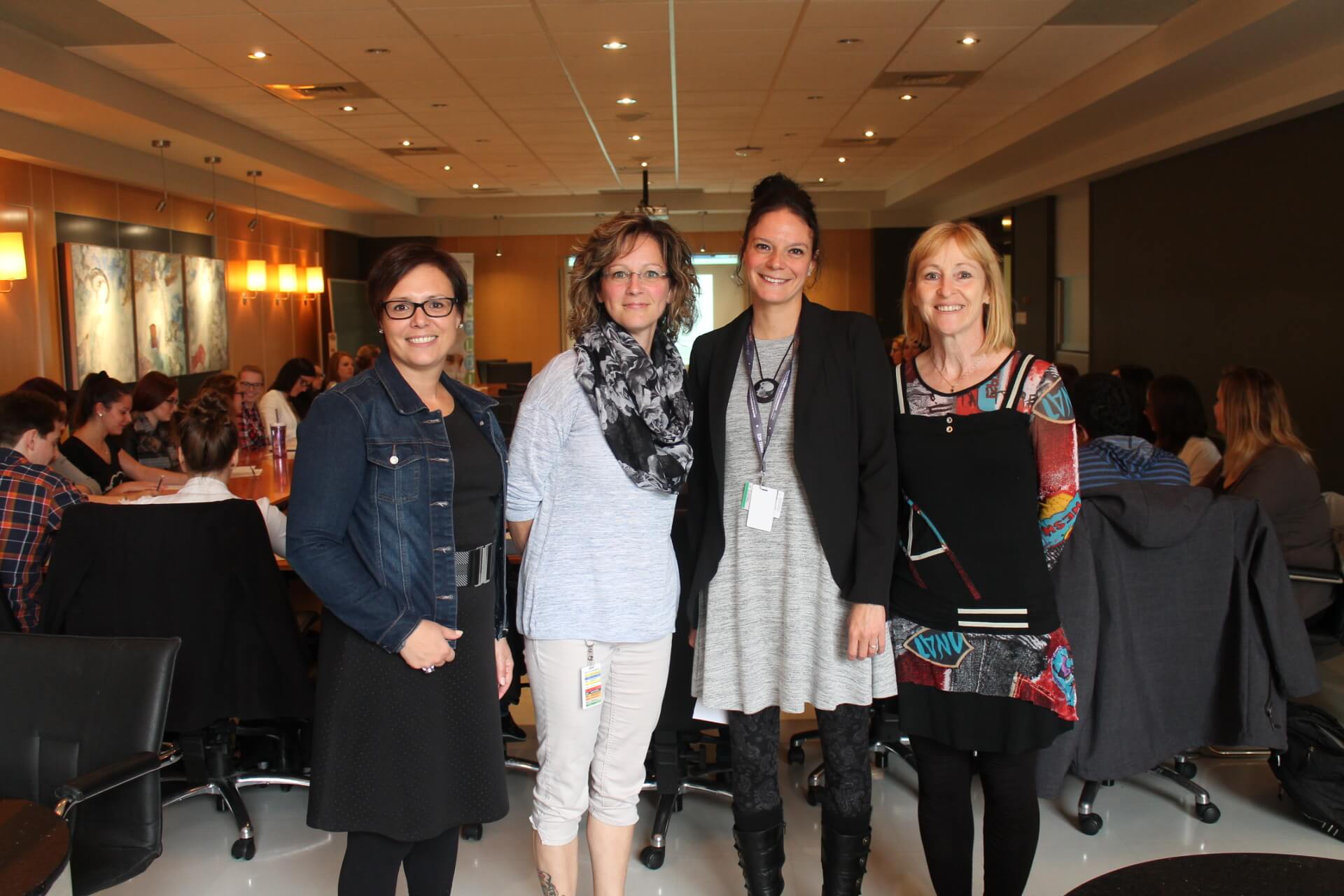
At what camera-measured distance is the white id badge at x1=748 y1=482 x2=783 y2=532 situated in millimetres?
2086

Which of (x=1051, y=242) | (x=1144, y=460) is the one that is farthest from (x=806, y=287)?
(x=1051, y=242)

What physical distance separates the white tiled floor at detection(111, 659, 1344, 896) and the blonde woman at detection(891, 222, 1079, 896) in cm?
75

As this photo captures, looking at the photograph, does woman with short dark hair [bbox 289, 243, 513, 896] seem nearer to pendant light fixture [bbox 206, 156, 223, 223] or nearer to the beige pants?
the beige pants

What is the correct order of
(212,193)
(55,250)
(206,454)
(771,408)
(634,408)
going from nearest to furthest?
(634,408)
(771,408)
(206,454)
(55,250)
(212,193)

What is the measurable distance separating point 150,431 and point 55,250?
3.57 meters

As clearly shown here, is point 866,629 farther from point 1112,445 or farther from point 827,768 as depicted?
point 1112,445

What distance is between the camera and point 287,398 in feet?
24.8

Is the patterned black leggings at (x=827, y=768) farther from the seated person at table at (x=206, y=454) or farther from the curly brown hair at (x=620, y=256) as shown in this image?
the seated person at table at (x=206, y=454)

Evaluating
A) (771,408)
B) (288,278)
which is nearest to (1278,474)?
(771,408)

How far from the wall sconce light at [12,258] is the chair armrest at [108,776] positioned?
20.9ft

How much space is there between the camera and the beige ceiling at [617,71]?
6.02 m

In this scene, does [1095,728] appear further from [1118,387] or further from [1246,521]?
[1118,387]

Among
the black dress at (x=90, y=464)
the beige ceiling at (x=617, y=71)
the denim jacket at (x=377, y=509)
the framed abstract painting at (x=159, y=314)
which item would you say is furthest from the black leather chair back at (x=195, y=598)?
the framed abstract painting at (x=159, y=314)

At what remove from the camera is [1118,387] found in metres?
3.28
